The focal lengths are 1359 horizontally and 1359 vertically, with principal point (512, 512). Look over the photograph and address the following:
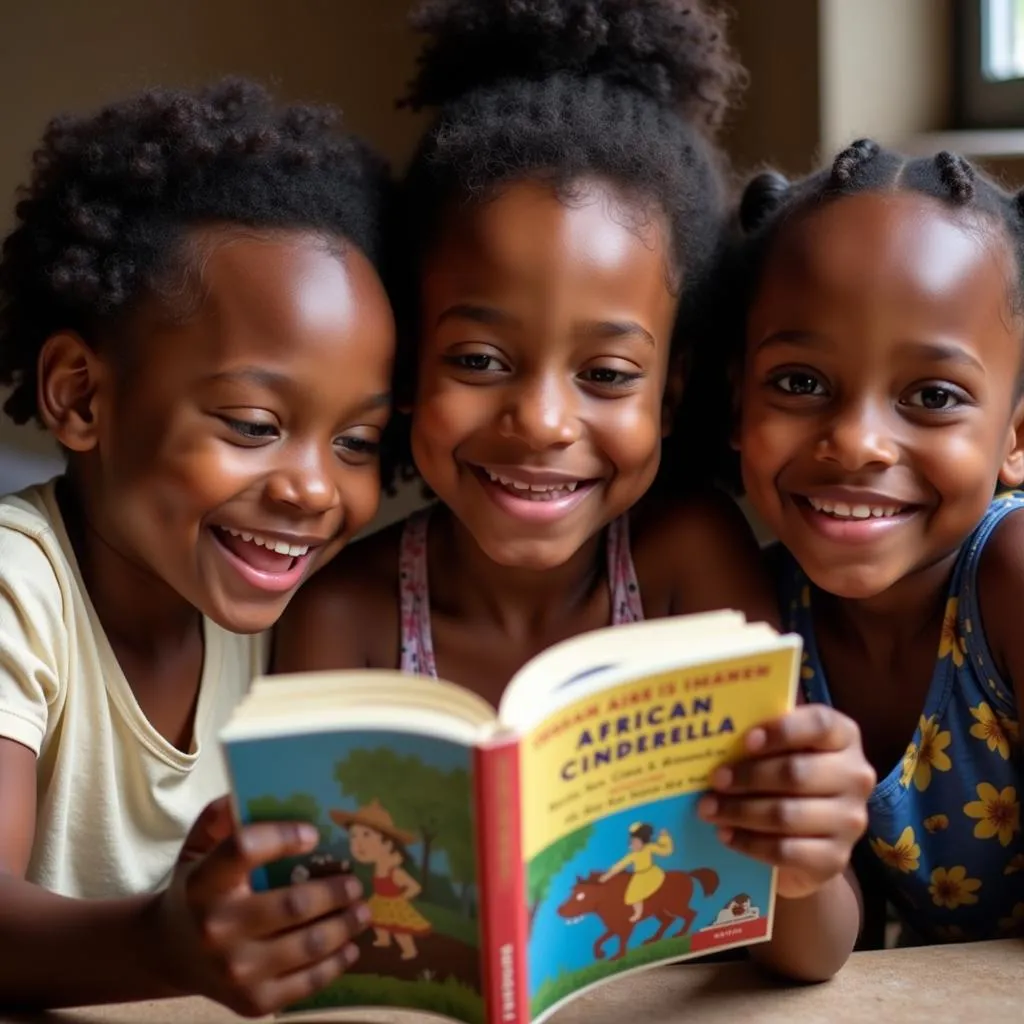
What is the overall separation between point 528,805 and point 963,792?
604 mm

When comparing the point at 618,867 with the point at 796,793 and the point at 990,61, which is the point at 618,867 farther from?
the point at 990,61

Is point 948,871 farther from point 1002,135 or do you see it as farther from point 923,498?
point 1002,135

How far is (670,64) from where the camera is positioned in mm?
1357

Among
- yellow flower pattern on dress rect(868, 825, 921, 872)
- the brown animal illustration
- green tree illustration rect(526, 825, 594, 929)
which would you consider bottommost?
yellow flower pattern on dress rect(868, 825, 921, 872)

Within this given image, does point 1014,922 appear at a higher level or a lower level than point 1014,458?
lower

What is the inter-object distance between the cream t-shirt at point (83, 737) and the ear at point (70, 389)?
0.08 meters

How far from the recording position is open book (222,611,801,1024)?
0.78 meters

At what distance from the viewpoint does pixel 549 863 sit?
2.78 ft

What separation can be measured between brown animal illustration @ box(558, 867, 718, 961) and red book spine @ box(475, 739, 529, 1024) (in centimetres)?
6

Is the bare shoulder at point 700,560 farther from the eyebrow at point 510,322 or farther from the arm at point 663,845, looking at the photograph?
the arm at point 663,845

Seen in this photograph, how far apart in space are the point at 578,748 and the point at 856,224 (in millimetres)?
589

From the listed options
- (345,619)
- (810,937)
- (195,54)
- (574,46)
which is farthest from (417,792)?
(195,54)

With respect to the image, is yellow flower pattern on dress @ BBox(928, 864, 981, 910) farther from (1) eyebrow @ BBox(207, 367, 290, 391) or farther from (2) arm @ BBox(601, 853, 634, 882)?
(1) eyebrow @ BBox(207, 367, 290, 391)

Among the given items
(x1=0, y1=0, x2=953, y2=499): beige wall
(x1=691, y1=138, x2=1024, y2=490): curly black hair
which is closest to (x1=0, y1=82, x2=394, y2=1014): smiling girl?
(x1=691, y1=138, x2=1024, y2=490): curly black hair
